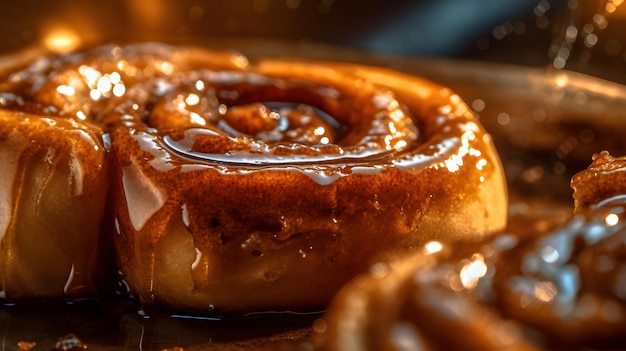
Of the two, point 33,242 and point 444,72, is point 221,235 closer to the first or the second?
point 33,242

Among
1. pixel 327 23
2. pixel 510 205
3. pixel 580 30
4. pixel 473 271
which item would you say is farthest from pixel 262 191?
pixel 327 23

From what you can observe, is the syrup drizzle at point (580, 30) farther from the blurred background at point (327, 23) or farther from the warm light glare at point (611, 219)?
the warm light glare at point (611, 219)

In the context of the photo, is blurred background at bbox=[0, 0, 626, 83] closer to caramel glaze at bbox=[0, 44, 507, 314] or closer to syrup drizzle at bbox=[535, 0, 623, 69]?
syrup drizzle at bbox=[535, 0, 623, 69]

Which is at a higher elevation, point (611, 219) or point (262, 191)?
point (611, 219)

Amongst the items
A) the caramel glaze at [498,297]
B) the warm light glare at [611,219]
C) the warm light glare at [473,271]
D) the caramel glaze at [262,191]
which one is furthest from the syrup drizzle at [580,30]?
the warm light glare at [473,271]

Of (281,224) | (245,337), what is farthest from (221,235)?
(245,337)

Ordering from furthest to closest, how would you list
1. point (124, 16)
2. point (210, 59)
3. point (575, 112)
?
1. point (124, 16)
2. point (575, 112)
3. point (210, 59)

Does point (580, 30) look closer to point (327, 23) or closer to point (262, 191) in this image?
point (327, 23)
